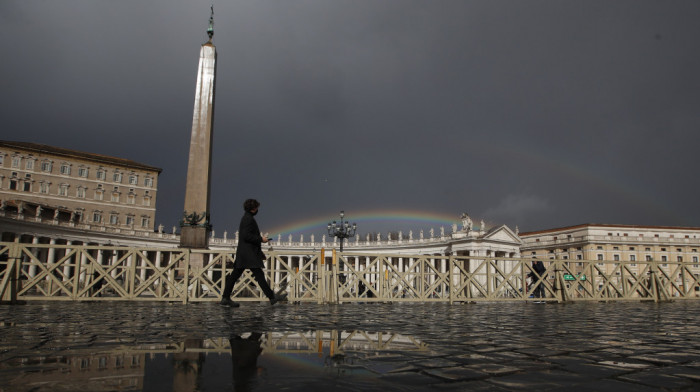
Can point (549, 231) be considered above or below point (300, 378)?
above

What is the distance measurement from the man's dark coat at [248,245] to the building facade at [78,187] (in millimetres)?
56939

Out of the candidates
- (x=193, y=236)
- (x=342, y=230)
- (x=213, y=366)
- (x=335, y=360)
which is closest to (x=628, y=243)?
(x=342, y=230)

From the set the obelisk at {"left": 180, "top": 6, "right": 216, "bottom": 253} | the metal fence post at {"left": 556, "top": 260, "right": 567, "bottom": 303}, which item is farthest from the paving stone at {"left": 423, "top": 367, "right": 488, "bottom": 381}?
the obelisk at {"left": 180, "top": 6, "right": 216, "bottom": 253}

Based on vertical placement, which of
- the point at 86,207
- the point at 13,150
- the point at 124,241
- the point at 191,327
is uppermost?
the point at 13,150

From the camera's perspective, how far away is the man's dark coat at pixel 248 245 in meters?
9.05

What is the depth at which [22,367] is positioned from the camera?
2.70m

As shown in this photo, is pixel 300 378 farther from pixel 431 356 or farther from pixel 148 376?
pixel 431 356

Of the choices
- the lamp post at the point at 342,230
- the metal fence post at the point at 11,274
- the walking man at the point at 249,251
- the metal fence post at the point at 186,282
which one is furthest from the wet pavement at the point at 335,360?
the lamp post at the point at 342,230

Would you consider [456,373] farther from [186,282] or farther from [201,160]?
[201,160]

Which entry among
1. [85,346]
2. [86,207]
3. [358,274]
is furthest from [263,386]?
[86,207]

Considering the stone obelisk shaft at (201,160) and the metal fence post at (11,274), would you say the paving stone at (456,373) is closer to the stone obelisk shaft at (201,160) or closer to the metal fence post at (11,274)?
the metal fence post at (11,274)

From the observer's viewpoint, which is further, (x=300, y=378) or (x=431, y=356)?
(x=431, y=356)

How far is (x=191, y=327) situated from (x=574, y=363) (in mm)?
3997

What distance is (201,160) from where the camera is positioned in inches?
725
